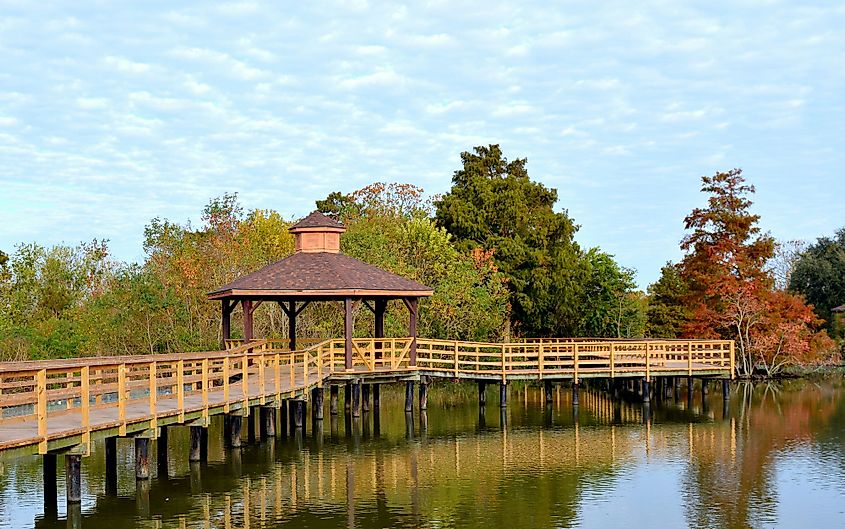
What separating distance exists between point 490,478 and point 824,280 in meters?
43.0

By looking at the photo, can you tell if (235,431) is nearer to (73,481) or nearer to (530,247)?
(73,481)

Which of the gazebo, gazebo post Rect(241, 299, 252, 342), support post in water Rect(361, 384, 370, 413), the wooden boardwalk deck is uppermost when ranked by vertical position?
the gazebo

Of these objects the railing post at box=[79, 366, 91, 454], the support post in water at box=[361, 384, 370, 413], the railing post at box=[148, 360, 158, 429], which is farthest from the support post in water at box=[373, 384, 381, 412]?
the railing post at box=[79, 366, 91, 454]

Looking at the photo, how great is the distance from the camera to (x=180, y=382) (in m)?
17.2

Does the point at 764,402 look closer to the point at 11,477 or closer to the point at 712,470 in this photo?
the point at 712,470

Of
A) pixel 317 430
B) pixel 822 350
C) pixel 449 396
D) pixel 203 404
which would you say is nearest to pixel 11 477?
pixel 203 404

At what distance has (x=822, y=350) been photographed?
43.1 metres

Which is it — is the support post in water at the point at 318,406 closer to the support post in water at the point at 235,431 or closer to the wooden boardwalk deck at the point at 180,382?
the wooden boardwalk deck at the point at 180,382

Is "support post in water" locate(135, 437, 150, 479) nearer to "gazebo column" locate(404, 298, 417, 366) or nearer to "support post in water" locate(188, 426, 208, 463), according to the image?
"support post in water" locate(188, 426, 208, 463)

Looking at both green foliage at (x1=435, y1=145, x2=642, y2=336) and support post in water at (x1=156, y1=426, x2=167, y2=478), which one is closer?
support post in water at (x1=156, y1=426, x2=167, y2=478)

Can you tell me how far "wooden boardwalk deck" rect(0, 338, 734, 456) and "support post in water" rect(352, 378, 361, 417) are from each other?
0.34 meters

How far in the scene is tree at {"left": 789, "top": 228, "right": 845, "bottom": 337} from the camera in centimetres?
5538

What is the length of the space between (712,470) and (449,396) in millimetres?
16755

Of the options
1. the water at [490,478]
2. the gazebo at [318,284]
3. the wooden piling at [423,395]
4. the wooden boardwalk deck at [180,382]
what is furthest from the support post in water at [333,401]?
the wooden piling at [423,395]
